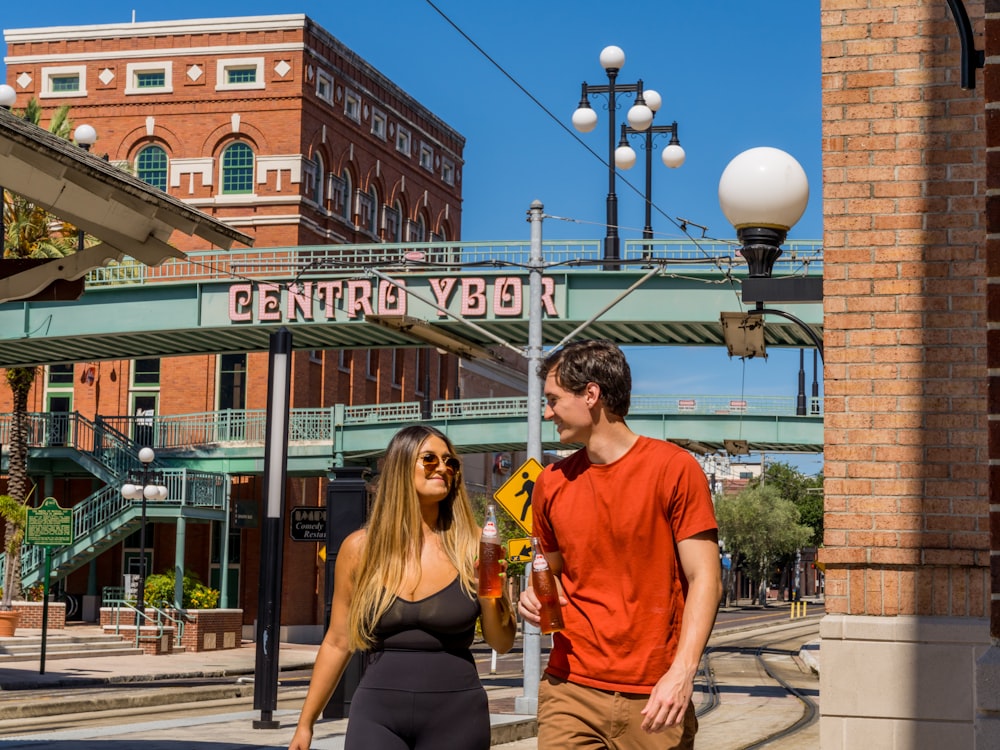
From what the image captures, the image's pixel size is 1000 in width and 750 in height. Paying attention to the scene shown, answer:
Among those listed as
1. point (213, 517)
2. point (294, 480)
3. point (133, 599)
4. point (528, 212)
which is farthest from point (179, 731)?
point (294, 480)

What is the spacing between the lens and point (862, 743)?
785cm

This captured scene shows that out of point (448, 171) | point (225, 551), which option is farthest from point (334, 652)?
point (448, 171)

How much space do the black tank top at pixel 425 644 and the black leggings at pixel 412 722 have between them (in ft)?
0.13

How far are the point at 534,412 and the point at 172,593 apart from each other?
2158 cm

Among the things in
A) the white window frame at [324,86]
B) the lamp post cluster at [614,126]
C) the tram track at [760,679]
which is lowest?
the tram track at [760,679]

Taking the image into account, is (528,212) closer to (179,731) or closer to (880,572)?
(179,731)

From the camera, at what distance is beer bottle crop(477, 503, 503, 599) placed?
5.16m

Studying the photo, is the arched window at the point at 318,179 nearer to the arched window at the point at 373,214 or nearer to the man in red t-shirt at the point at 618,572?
the arched window at the point at 373,214

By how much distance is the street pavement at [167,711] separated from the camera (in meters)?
15.1

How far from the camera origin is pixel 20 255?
122 feet

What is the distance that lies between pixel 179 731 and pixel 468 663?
1140 centimetres

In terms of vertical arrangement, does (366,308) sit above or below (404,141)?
below

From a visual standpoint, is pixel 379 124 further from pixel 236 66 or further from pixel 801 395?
pixel 801 395

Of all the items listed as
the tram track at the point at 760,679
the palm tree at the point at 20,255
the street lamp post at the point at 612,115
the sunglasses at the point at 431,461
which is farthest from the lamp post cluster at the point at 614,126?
the sunglasses at the point at 431,461
